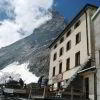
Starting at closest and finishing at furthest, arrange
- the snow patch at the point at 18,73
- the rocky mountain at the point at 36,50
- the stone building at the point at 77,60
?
the stone building at the point at 77,60
the snow patch at the point at 18,73
the rocky mountain at the point at 36,50

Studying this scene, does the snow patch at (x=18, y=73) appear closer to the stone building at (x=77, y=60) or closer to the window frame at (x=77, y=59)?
the stone building at (x=77, y=60)

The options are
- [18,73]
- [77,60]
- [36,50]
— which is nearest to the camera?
[77,60]

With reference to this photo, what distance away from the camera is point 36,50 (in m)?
101

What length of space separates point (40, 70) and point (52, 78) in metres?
44.4

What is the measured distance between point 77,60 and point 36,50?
256 feet

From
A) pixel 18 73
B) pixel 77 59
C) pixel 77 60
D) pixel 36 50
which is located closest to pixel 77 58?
pixel 77 59

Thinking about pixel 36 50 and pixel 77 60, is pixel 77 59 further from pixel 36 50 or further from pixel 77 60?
pixel 36 50

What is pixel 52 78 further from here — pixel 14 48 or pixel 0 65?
pixel 14 48

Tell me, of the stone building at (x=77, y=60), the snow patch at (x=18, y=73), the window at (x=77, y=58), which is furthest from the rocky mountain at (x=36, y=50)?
the window at (x=77, y=58)

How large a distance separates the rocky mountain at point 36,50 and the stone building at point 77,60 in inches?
1592

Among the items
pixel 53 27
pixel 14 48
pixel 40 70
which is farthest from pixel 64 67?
pixel 53 27

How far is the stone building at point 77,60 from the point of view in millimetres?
18109

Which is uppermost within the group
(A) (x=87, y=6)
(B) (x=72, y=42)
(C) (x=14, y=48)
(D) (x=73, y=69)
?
(C) (x=14, y=48)

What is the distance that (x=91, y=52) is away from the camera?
68.3 ft
